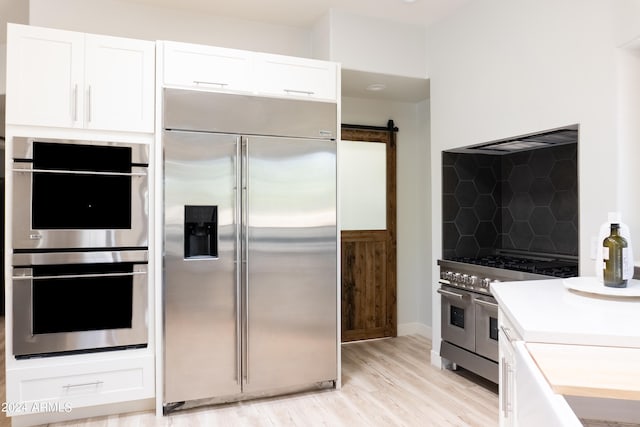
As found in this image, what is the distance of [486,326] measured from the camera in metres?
3.09

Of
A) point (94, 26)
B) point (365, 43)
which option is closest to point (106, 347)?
point (94, 26)

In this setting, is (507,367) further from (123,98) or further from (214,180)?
(123,98)

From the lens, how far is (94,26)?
3.23 metres

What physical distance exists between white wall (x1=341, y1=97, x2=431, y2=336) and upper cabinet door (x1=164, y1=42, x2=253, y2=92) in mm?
1995

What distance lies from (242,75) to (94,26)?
1.23 metres

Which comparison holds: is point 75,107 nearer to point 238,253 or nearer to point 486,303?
point 238,253

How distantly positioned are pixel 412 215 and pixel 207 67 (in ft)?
8.83

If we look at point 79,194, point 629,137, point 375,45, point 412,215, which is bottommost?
point 412,215

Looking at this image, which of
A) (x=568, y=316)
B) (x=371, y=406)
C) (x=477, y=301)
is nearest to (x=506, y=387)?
(x=568, y=316)

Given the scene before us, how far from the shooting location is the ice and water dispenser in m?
2.86

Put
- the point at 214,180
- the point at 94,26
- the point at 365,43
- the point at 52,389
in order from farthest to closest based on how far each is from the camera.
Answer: the point at 365,43 < the point at 94,26 < the point at 214,180 < the point at 52,389

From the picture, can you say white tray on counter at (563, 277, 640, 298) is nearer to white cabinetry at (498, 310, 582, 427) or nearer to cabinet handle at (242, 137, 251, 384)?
white cabinetry at (498, 310, 582, 427)

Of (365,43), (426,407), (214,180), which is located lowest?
(426,407)

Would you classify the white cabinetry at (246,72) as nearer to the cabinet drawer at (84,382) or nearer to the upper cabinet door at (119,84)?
the upper cabinet door at (119,84)
